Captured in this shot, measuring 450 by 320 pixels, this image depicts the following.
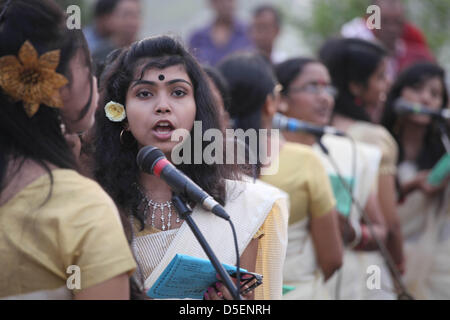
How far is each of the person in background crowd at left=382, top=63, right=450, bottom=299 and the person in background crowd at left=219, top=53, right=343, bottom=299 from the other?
161cm

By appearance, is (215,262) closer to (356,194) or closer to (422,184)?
(356,194)

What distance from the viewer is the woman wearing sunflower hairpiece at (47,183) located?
5.81 ft

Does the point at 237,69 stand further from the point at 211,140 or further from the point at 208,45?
the point at 208,45

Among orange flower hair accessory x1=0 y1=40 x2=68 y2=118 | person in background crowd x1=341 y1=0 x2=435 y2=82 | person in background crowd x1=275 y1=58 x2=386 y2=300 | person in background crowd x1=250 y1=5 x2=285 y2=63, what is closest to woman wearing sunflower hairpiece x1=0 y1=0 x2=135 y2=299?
orange flower hair accessory x1=0 y1=40 x2=68 y2=118

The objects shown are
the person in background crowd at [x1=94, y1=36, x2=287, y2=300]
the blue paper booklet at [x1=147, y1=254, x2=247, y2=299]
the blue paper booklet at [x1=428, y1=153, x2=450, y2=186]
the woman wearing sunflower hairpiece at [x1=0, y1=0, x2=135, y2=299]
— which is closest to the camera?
the woman wearing sunflower hairpiece at [x1=0, y1=0, x2=135, y2=299]

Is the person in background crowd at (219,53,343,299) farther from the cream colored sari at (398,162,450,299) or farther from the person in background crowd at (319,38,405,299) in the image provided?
the cream colored sari at (398,162,450,299)

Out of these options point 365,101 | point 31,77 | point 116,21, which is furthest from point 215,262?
point 116,21

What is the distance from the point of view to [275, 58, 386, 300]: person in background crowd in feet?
13.5

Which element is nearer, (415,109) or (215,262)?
(215,262)

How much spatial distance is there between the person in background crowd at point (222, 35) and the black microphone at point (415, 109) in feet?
5.40

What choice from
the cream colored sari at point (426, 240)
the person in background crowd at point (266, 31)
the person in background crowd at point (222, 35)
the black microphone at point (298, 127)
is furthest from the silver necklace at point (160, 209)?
the person in background crowd at point (266, 31)

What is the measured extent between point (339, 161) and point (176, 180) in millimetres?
2464

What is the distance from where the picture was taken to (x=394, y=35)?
6.43 meters

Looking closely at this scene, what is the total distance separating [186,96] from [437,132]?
3506mm
